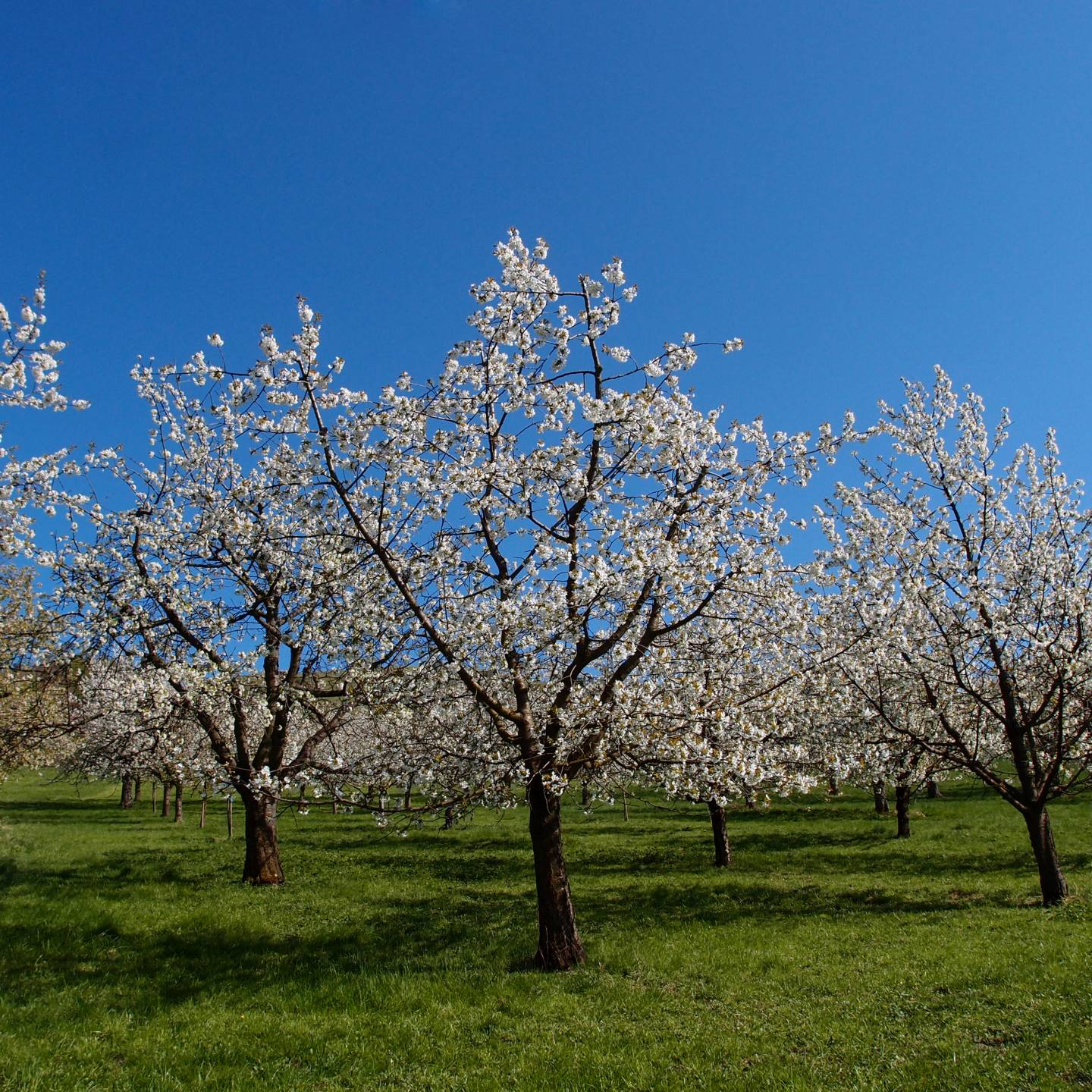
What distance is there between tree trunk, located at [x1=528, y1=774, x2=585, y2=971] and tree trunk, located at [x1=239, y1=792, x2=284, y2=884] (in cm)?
1021

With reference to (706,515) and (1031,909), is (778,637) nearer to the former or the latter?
(706,515)

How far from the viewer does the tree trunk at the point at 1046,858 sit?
1562 cm

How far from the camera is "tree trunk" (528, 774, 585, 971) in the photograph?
39.5 feet

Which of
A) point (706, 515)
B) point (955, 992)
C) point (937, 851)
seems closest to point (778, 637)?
point (706, 515)

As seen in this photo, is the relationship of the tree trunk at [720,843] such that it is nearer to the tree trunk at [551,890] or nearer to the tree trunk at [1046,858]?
the tree trunk at [1046,858]

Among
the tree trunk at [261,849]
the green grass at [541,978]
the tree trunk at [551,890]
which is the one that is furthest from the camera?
the tree trunk at [261,849]

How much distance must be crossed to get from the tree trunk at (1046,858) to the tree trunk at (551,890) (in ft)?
34.5

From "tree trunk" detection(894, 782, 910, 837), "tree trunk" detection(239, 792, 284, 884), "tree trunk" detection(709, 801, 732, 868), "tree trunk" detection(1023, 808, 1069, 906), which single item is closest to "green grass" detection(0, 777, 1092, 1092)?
"tree trunk" detection(1023, 808, 1069, 906)

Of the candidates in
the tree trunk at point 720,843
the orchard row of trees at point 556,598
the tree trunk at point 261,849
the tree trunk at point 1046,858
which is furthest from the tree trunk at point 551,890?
the tree trunk at point 720,843

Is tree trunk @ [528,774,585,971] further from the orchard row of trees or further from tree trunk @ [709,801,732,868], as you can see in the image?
tree trunk @ [709,801,732,868]

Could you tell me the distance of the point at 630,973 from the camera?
1166 centimetres

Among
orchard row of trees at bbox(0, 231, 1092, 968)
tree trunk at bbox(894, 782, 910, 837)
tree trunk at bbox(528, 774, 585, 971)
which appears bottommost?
tree trunk at bbox(894, 782, 910, 837)

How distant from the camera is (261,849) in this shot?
19547 mm

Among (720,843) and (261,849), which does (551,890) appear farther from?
(720,843)
